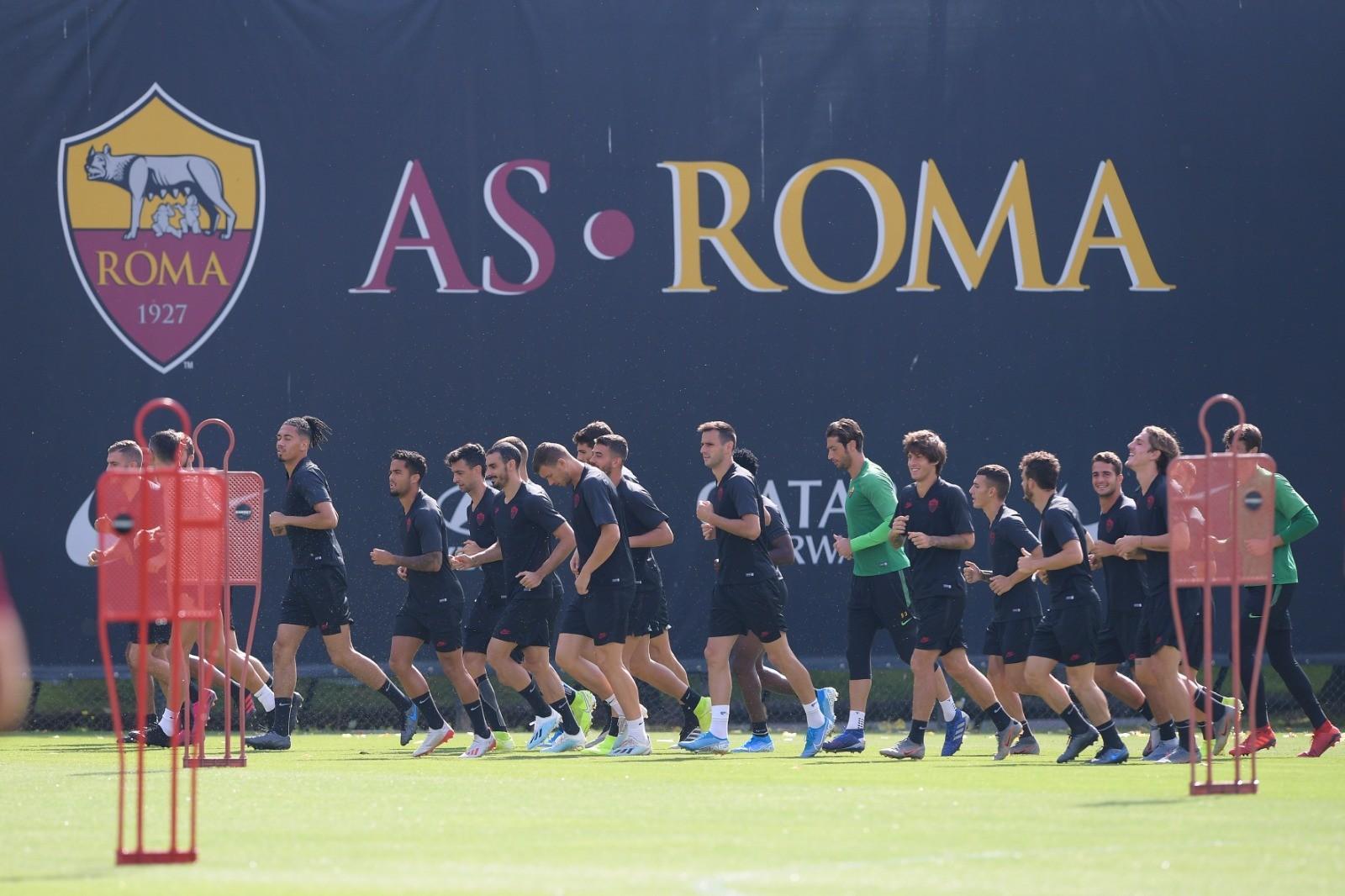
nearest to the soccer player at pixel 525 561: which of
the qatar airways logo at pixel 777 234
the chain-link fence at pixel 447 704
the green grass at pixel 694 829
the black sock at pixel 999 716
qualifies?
the green grass at pixel 694 829

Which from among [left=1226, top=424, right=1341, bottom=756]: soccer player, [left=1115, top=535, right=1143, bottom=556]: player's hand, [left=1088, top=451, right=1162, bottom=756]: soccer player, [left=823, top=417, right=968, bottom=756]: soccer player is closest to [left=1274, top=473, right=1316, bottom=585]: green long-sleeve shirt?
[left=1226, top=424, right=1341, bottom=756]: soccer player

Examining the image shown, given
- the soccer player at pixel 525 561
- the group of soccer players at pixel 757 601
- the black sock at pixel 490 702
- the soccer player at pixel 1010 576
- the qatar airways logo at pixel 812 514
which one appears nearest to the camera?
the group of soccer players at pixel 757 601

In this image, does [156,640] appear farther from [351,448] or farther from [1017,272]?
[1017,272]

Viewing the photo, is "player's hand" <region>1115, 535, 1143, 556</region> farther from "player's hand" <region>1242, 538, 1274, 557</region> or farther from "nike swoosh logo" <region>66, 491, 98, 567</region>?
"nike swoosh logo" <region>66, 491, 98, 567</region>

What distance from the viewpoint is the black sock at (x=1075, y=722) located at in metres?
12.9

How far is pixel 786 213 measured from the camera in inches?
680

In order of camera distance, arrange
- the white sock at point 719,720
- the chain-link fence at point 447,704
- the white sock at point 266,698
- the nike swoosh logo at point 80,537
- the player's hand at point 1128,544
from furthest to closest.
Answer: the chain-link fence at point 447,704 → the nike swoosh logo at point 80,537 → the white sock at point 266,698 → the white sock at point 719,720 → the player's hand at point 1128,544

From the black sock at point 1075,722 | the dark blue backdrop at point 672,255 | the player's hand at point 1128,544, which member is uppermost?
the dark blue backdrop at point 672,255

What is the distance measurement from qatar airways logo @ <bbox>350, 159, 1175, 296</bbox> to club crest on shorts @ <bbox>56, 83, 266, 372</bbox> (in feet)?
3.80

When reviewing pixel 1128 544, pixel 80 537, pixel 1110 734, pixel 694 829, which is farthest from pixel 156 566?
pixel 80 537

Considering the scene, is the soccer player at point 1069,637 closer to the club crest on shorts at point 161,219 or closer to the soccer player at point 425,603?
the soccer player at point 425,603

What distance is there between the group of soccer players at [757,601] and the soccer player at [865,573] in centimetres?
1

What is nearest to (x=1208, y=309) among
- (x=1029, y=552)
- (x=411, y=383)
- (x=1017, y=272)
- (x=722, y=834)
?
(x=1017, y=272)

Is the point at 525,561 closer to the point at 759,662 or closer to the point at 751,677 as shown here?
the point at 751,677
